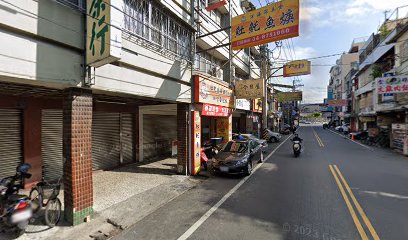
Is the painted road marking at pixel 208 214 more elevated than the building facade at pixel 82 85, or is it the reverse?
the building facade at pixel 82 85

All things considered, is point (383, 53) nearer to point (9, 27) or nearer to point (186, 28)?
point (186, 28)

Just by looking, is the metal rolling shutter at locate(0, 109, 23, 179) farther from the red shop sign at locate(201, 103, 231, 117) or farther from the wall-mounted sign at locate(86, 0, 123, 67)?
the red shop sign at locate(201, 103, 231, 117)

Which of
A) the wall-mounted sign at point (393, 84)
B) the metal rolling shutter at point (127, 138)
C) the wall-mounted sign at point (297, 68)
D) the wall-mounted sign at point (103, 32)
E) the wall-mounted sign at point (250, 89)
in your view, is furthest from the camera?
the wall-mounted sign at point (297, 68)

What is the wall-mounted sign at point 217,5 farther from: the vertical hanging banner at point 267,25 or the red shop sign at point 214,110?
the red shop sign at point 214,110

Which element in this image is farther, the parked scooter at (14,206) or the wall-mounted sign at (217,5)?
the wall-mounted sign at (217,5)

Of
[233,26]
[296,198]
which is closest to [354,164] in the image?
[296,198]

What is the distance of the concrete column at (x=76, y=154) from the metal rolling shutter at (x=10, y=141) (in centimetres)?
359

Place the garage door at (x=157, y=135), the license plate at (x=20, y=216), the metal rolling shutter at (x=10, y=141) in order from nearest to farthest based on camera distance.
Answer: the license plate at (x=20, y=216), the metal rolling shutter at (x=10, y=141), the garage door at (x=157, y=135)

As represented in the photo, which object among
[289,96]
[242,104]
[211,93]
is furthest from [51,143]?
[289,96]

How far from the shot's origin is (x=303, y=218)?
5.64m

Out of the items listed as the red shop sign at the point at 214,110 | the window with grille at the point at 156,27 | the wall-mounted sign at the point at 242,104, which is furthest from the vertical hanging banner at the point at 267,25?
the wall-mounted sign at the point at 242,104

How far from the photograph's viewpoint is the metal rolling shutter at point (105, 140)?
10.1 metres

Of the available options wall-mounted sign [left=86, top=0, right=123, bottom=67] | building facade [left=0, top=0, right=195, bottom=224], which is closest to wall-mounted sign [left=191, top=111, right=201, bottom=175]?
building facade [left=0, top=0, right=195, bottom=224]

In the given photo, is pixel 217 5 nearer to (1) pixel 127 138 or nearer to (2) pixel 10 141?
(1) pixel 127 138
